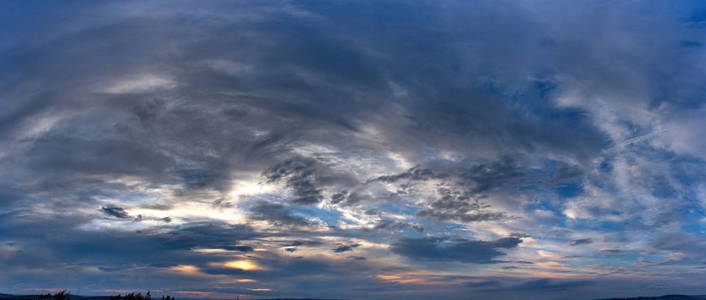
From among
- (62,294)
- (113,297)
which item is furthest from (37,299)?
(113,297)

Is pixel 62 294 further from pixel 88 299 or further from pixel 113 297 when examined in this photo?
pixel 88 299

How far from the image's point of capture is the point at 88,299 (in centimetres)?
8119

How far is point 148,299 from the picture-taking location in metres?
61.0

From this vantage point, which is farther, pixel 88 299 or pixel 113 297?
pixel 88 299

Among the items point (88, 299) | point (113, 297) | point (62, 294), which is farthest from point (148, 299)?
point (88, 299)

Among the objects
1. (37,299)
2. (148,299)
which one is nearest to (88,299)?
(37,299)

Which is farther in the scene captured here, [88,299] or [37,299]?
[88,299]

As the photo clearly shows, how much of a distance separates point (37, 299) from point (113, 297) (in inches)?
539

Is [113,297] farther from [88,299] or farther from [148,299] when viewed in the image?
[88,299]

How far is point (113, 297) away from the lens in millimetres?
57406

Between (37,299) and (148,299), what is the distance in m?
16.6

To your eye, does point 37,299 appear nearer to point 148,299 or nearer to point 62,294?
point 62,294

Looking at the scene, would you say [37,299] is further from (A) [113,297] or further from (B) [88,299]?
(B) [88,299]

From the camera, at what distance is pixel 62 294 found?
58438mm
